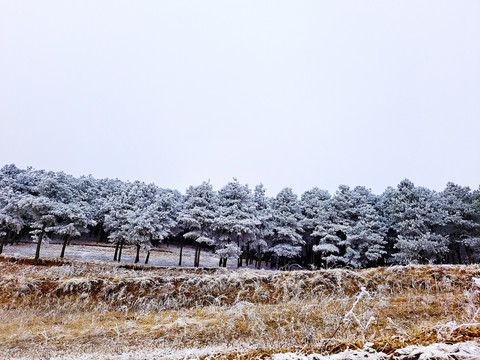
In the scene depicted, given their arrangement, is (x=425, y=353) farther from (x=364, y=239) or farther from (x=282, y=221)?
(x=282, y=221)

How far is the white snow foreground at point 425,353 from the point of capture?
4.60ft

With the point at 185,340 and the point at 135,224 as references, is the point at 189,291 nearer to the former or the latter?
the point at 185,340

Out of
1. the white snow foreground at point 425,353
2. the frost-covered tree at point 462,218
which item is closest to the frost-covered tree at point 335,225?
the frost-covered tree at point 462,218

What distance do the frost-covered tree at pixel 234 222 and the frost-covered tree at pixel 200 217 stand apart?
1253 mm

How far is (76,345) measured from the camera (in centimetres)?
702

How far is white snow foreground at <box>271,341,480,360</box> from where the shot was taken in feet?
4.60

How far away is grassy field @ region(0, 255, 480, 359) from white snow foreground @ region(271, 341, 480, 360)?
19 centimetres

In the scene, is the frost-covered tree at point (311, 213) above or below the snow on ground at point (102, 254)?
above

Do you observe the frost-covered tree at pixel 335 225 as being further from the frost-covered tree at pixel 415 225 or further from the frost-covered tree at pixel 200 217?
the frost-covered tree at pixel 200 217

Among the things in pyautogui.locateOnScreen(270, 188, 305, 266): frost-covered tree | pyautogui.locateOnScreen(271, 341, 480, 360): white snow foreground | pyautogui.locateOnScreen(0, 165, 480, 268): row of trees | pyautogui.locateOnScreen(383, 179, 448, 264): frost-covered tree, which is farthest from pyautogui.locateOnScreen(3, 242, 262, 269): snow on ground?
pyautogui.locateOnScreen(271, 341, 480, 360): white snow foreground

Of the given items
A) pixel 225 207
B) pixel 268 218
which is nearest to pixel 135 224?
pixel 225 207

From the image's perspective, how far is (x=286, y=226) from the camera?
121 feet

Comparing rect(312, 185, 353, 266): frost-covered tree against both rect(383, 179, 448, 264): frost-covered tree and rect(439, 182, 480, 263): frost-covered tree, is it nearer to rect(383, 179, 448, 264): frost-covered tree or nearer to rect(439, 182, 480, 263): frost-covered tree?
rect(383, 179, 448, 264): frost-covered tree

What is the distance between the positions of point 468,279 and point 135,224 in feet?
99.0
